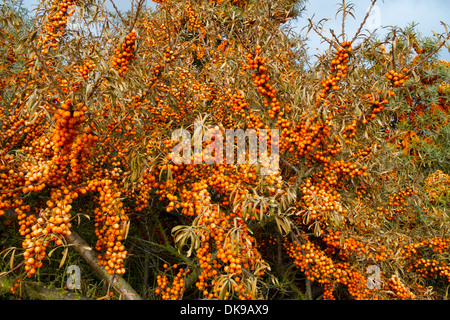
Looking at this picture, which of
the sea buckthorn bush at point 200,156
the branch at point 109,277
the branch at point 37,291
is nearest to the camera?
the sea buckthorn bush at point 200,156

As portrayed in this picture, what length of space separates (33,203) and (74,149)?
129 centimetres

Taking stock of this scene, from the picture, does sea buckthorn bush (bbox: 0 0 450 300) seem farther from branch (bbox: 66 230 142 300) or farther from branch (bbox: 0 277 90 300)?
branch (bbox: 0 277 90 300)

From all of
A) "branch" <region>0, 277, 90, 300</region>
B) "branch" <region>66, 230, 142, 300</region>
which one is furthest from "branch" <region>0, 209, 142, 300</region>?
"branch" <region>0, 277, 90, 300</region>

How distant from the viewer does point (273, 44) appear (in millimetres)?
2361

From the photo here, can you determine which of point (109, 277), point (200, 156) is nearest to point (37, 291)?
point (109, 277)

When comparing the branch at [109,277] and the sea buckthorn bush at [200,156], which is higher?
the sea buckthorn bush at [200,156]

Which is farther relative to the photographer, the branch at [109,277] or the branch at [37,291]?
the branch at [37,291]

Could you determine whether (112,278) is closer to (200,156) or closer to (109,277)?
(109,277)

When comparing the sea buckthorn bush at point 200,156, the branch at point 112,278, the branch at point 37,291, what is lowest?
the branch at point 37,291

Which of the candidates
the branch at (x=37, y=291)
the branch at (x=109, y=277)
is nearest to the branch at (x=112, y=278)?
the branch at (x=109, y=277)

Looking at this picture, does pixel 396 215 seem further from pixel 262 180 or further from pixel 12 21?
pixel 12 21

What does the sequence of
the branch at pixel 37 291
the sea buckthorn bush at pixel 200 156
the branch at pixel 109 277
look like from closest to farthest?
the sea buckthorn bush at pixel 200 156 < the branch at pixel 109 277 < the branch at pixel 37 291

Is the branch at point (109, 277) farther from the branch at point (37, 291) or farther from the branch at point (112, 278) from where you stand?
the branch at point (37, 291)

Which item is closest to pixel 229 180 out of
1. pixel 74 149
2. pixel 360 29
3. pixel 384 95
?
pixel 74 149
